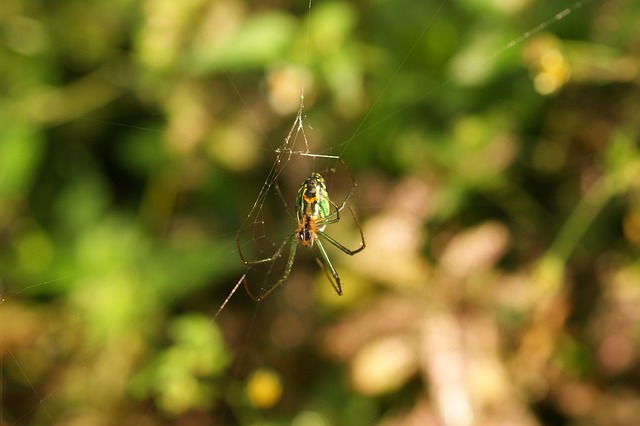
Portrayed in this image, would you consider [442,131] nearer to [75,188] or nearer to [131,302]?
[131,302]

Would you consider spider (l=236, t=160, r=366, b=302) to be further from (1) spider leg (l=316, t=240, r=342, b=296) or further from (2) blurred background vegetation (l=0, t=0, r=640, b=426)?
(2) blurred background vegetation (l=0, t=0, r=640, b=426)

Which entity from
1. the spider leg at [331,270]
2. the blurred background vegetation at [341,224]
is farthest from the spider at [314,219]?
the blurred background vegetation at [341,224]

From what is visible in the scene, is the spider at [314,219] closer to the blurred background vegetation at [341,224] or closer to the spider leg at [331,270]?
the spider leg at [331,270]

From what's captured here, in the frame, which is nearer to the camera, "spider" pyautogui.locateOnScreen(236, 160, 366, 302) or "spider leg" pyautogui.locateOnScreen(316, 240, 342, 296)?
"spider" pyautogui.locateOnScreen(236, 160, 366, 302)

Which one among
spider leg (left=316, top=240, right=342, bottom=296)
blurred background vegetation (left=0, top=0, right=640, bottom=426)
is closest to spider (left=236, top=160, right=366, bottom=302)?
spider leg (left=316, top=240, right=342, bottom=296)

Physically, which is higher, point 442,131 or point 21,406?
point 442,131

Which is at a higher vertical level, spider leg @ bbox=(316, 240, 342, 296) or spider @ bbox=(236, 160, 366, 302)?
spider @ bbox=(236, 160, 366, 302)

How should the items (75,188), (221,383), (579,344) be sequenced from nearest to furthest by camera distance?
(579,344), (221,383), (75,188)

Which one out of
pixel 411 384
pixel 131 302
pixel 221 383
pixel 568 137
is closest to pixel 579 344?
pixel 411 384

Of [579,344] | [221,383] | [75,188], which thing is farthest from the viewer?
[75,188]
